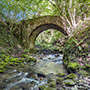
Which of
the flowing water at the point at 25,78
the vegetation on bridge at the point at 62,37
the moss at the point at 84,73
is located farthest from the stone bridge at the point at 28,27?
the moss at the point at 84,73

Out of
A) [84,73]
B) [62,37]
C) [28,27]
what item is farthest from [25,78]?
[28,27]

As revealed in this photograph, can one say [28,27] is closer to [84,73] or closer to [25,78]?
[25,78]

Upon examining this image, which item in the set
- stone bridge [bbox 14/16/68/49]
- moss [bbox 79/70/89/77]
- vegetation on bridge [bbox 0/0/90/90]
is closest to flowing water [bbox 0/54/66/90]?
vegetation on bridge [bbox 0/0/90/90]

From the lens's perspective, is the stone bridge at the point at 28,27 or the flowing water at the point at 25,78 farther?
the stone bridge at the point at 28,27

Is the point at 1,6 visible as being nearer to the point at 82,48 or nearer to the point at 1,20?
the point at 1,20

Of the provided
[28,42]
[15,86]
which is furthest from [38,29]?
[15,86]

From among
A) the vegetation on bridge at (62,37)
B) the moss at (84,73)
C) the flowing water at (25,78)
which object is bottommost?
the flowing water at (25,78)

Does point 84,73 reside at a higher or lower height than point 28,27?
lower

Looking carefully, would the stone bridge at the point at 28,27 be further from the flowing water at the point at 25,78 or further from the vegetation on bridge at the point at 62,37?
the flowing water at the point at 25,78

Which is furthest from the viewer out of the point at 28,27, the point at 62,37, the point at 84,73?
the point at 28,27

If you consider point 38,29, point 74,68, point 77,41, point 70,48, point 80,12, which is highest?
point 80,12

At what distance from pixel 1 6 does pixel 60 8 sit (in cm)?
592

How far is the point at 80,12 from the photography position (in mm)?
10047

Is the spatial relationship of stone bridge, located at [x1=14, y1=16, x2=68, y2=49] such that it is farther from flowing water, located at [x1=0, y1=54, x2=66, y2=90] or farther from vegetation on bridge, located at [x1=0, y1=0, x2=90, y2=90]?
flowing water, located at [x1=0, y1=54, x2=66, y2=90]
